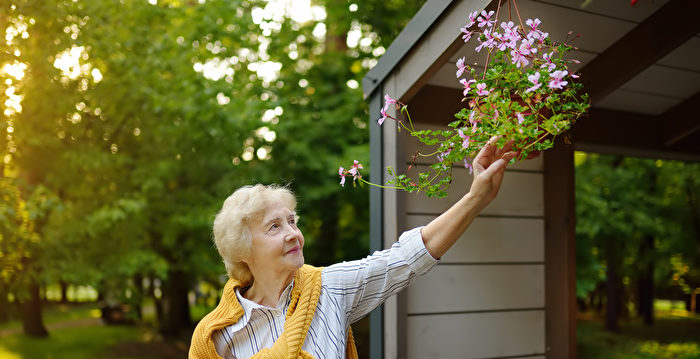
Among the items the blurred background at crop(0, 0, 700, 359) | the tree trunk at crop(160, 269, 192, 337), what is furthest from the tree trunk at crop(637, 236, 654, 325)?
the tree trunk at crop(160, 269, 192, 337)

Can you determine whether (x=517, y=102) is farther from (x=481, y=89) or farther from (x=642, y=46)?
(x=642, y=46)

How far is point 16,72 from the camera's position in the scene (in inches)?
166

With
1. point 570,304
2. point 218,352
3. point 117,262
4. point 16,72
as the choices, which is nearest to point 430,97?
point 570,304

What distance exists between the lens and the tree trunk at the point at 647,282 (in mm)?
10320

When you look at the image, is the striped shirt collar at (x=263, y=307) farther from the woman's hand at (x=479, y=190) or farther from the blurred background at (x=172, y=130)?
the blurred background at (x=172, y=130)

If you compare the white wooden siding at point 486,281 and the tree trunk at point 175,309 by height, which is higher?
the white wooden siding at point 486,281

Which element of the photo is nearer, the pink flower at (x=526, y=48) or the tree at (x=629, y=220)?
the pink flower at (x=526, y=48)

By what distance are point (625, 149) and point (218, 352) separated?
94.4 inches

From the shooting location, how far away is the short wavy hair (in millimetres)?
1685

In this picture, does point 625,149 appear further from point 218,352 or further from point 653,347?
point 653,347

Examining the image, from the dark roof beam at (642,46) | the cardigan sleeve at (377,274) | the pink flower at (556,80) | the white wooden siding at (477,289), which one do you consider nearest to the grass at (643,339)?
the white wooden siding at (477,289)

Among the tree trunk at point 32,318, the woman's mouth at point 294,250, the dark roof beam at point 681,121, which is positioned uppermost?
the dark roof beam at point 681,121

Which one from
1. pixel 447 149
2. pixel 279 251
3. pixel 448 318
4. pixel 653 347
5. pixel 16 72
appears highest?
pixel 16 72

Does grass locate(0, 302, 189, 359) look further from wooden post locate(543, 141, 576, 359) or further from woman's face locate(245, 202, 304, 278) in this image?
woman's face locate(245, 202, 304, 278)
